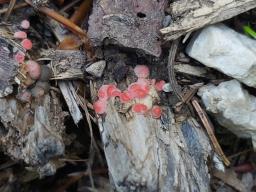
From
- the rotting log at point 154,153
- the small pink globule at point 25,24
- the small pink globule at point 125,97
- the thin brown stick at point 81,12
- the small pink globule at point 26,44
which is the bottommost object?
the rotting log at point 154,153

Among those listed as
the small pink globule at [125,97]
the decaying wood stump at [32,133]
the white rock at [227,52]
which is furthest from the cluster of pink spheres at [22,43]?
the white rock at [227,52]

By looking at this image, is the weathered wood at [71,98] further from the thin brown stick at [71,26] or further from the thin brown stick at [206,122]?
the thin brown stick at [206,122]

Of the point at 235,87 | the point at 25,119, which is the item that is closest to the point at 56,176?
the point at 25,119

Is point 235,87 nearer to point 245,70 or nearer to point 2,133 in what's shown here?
point 245,70

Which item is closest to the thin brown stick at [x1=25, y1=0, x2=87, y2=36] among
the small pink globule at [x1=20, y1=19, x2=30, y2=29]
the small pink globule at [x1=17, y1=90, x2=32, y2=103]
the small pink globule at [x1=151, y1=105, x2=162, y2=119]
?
the small pink globule at [x1=20, y1=19, x2=30, y2=29]

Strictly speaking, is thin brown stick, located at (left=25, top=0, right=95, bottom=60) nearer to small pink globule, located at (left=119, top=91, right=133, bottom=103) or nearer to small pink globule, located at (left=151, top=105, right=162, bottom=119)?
small pink globule, located at (left=119, top=91, right=133, bottom=103)

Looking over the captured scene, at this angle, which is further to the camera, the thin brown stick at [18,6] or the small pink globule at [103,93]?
the thin brown stick at [18,6]

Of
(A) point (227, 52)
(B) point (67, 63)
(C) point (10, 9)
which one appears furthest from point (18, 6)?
(A) point (227, 52)
